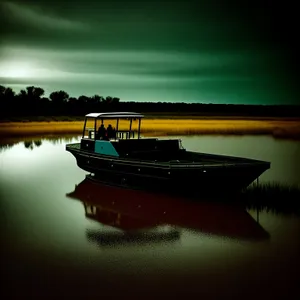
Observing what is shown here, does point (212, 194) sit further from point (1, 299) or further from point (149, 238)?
point (1, 299)

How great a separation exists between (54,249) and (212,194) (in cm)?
506

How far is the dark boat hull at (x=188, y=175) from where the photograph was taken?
1062 centimetres

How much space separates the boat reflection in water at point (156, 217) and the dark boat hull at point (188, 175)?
379 millimetres

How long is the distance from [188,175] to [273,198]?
99.9 inches

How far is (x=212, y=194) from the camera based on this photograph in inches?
461

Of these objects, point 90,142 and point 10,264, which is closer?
point 10,264

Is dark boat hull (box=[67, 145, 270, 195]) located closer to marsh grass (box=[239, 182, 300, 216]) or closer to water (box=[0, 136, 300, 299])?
water (box=[0, 136, 300, 299])

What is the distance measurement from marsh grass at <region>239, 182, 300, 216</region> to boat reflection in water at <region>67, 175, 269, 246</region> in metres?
0.68

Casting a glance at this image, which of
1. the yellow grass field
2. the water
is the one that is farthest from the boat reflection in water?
the yellow grass field

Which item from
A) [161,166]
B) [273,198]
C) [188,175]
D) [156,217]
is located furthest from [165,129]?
[156,217]

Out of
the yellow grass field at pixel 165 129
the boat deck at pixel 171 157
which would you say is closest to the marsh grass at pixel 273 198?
the boat deck at pixel 171 157

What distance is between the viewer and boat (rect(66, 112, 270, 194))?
10703 mm

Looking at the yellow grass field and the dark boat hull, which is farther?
the yellow grass field

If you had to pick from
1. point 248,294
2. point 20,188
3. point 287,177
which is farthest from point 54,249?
point 287,177
